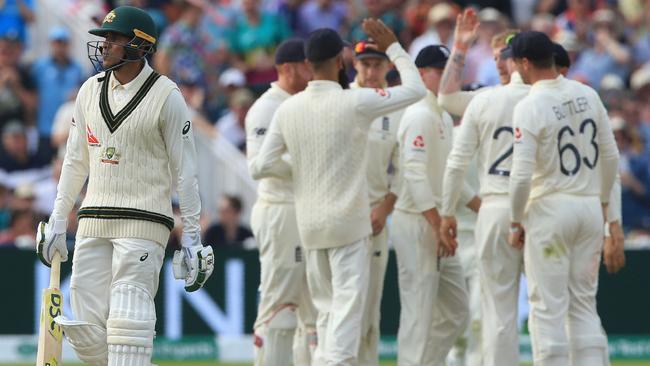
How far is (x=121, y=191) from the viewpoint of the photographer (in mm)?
8164

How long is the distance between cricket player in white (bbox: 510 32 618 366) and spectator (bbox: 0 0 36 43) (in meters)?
8.55

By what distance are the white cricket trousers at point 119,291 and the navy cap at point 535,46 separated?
2921mm

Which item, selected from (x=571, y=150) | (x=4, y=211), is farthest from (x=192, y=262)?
(x=4, y=211)

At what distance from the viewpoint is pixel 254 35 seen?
58.0 ft

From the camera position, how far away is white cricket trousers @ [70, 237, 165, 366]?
8.00m

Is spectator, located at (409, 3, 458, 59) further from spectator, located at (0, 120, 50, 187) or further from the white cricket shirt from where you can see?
the white cricket shirt

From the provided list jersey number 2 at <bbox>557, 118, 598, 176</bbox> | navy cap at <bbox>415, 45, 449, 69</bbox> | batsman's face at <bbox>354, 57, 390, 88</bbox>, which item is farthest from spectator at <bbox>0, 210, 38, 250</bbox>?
jersey number 2 at <bbox>557, 118, 598, 176</bbox>

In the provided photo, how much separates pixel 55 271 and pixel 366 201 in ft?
7.63

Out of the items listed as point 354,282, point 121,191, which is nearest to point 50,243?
point 121,191

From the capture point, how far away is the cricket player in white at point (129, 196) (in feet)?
26.6

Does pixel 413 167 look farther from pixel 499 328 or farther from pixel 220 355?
pixel 220 355

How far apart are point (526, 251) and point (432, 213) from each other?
797 millimetres

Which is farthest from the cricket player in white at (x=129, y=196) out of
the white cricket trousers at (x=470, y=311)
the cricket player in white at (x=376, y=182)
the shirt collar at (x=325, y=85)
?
the white cricket trousers at (x=470, y=311)

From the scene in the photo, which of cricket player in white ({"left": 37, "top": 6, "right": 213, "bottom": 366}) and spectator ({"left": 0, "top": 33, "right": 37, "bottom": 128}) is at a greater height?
spectator ({"left": 0, "top": 33, "right": 37, "bottom": 128})
